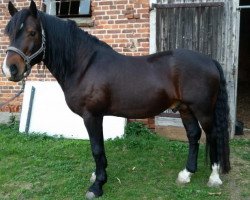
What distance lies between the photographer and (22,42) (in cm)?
357

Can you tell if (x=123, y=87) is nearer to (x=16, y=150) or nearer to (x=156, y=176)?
(x=156, y=176)

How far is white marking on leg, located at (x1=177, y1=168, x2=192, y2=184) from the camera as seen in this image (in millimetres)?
4340

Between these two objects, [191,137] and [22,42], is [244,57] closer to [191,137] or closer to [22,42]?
[191,137]

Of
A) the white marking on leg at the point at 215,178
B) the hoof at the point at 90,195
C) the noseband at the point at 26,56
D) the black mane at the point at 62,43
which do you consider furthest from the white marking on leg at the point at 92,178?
the noseband at the point at 26,56

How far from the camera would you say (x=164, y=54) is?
408 centimetres

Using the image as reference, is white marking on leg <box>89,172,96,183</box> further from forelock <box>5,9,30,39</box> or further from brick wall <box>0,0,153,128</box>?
brick wall <box>0,0,153,128</box>

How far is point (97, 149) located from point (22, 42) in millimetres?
1473

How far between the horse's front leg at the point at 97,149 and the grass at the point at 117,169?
0.45 ft

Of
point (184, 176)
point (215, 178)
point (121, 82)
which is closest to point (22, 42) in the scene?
point (121, 82)

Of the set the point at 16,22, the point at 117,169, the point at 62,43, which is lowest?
the point at 117,169

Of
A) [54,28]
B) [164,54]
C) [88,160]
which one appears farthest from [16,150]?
[164,54]

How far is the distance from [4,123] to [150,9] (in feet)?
12.6

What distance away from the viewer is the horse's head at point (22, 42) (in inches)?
139

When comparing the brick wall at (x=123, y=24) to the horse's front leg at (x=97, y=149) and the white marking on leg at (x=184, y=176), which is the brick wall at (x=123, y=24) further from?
the horse's front leg at (x=97, y=149)
